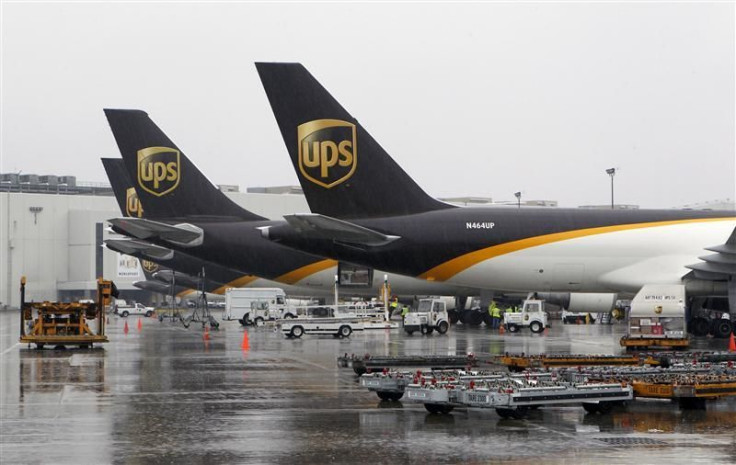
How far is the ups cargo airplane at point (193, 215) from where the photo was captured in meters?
48.3

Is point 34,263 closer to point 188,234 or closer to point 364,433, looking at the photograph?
point 188,234

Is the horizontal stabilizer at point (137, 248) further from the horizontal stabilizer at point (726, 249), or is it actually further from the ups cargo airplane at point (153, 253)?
the horizontal stabilizer at point (726, 249)

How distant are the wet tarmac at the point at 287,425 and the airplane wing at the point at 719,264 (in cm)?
1763

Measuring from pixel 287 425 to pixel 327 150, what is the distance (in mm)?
21425

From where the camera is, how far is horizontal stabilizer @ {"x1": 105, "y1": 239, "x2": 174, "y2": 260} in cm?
6338

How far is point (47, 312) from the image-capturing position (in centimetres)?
3931

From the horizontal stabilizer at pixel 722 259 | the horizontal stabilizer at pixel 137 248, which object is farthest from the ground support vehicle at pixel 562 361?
the horizontal stabilizer at pixel 137 248

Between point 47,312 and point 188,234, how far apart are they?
883cm

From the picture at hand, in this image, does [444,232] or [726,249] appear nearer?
[444,232]

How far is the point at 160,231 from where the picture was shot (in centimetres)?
4606

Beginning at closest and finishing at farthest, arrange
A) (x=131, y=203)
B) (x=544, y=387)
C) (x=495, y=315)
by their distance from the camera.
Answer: (x=544, y=387), (x=495, y=315), (x=131, y=203)

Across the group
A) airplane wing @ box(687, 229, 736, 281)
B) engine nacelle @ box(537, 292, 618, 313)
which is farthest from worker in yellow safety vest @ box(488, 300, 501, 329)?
airplane wing @ box(687, 229, 736, 281)

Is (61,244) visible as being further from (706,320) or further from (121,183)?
(706,320)

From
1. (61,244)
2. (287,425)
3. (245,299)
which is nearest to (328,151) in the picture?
(287,425)
